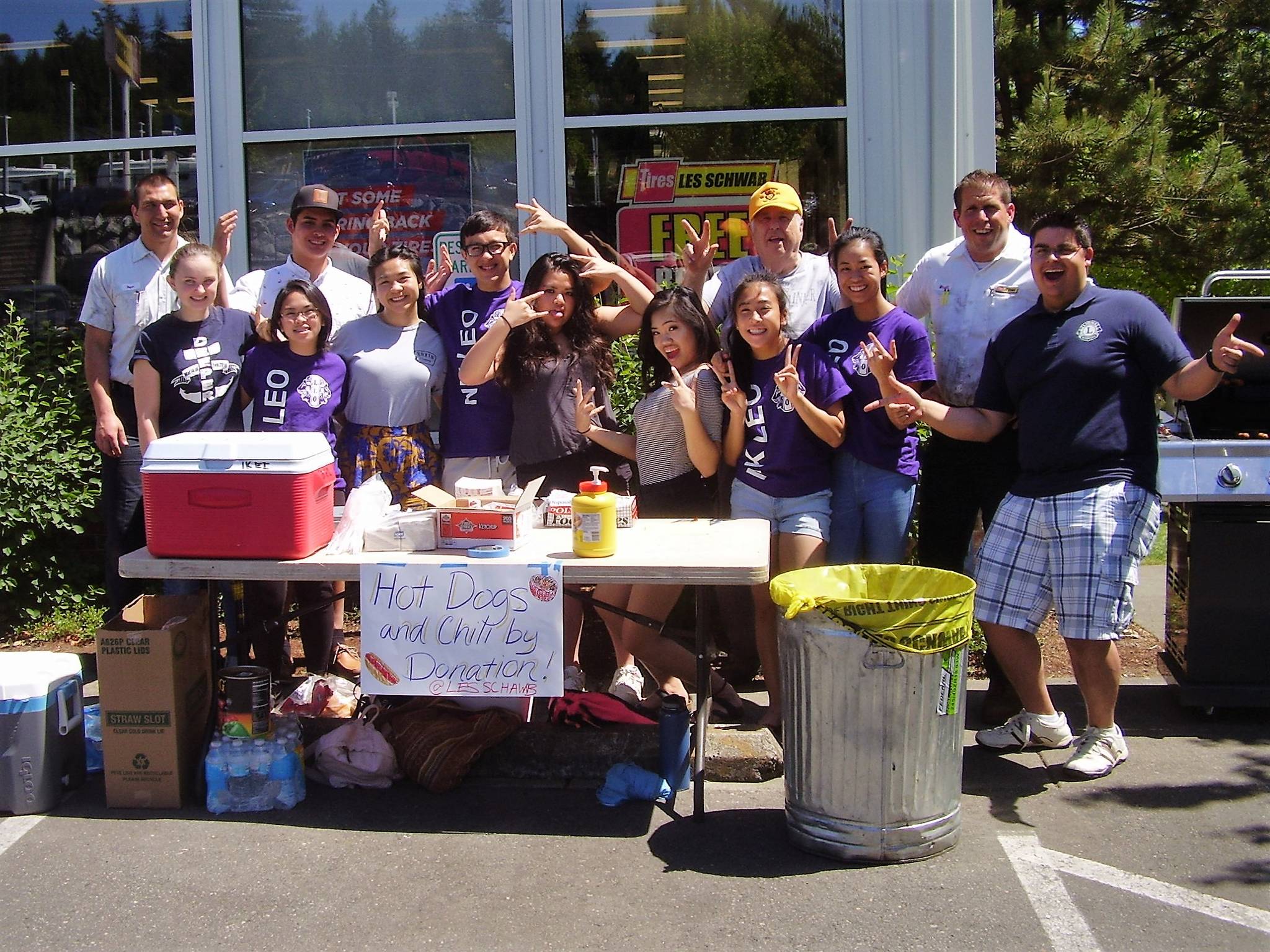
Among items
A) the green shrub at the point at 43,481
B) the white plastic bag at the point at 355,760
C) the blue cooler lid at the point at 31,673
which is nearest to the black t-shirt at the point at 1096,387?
the white plastic bag at the point at 355,760

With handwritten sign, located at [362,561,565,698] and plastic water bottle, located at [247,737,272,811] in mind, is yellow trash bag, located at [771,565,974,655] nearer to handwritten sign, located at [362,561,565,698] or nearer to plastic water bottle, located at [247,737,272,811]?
handwritten sign, located at [362,561,565,698]

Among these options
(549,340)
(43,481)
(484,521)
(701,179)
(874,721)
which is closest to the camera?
(874,721)

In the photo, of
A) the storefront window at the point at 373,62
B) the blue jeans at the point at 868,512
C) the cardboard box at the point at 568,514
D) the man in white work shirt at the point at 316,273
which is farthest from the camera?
the storefront window at the point at 373,62

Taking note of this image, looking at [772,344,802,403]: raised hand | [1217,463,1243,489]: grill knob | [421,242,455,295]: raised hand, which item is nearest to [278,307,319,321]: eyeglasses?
[421,242,455,295]: raised hand

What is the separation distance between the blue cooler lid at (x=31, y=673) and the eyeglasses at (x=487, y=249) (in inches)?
86.1

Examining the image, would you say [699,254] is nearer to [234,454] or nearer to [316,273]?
[316,273]

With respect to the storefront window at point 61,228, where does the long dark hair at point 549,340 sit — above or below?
below

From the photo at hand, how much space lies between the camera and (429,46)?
23.5 ft

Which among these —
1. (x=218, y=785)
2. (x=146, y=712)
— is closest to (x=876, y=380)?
(x=218, y=785)

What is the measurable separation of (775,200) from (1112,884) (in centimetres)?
282

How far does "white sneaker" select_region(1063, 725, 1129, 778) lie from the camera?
4512mm

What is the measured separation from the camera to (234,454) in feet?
13.6

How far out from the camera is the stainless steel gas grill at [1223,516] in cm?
487

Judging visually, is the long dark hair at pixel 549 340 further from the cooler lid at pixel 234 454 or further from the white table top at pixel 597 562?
the cooler lid at pixel 234 454
